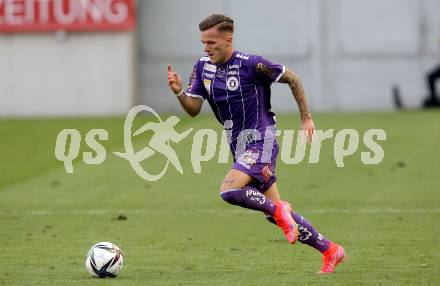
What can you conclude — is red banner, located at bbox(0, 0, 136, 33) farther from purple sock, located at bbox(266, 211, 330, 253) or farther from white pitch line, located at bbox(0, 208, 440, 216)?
purple sock, located at bbox(266, 211, 330, 253)

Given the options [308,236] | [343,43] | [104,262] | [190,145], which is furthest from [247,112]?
[343,43]

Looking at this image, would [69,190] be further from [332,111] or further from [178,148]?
[332,111]

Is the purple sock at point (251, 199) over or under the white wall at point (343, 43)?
over

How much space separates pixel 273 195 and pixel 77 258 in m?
2.23

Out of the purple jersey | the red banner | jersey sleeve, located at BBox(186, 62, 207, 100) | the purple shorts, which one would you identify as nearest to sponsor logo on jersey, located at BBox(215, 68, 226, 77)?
the purple jersey

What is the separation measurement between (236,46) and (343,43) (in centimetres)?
298

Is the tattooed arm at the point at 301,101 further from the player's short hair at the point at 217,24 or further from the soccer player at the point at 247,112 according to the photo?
the player's short hair at the point at 217,24

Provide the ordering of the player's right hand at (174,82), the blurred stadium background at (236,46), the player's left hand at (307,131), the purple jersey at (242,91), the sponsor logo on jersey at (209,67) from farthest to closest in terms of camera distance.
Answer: the blurred stadium background at (236,46) < the sponsor logo on jersey at (209,67) < the purple jersey at (242,91) < the player's left hand at (307,131) < the player's right hand at (174,82)

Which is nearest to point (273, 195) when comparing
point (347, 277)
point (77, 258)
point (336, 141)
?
point (347, 277)

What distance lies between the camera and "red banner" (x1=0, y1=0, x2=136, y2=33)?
30000 mm

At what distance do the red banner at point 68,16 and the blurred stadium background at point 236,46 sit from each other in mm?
53

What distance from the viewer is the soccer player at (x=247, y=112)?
9719 mm

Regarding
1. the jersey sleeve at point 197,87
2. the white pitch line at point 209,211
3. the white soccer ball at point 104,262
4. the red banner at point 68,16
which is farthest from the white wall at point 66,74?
the white soccer ball at point 104,262

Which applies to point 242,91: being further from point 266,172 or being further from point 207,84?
point 266,172
